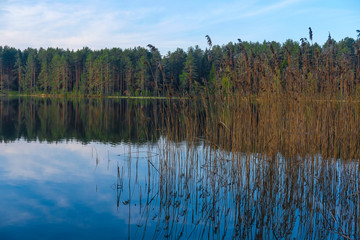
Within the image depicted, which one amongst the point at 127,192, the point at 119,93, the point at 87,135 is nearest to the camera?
the point at 127,192

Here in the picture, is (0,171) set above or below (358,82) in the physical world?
below

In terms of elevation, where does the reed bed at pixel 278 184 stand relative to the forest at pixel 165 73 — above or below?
below

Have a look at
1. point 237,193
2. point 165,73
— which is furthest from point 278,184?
point 165,73

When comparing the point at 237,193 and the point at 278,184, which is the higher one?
the point at 278,184

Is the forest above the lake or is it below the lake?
above

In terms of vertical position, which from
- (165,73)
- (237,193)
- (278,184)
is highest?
(165,73)

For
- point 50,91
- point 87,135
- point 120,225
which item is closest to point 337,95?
point 120,225

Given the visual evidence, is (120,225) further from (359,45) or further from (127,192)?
(359,45)

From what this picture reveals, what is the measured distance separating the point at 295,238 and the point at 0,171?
29.4 feet

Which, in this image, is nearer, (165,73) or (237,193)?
(237,193)

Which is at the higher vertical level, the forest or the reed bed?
the forest

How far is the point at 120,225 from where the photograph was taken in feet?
19.4

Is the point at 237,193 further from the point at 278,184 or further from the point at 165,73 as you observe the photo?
the point at 165,73

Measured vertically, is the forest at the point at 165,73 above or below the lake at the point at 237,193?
above
